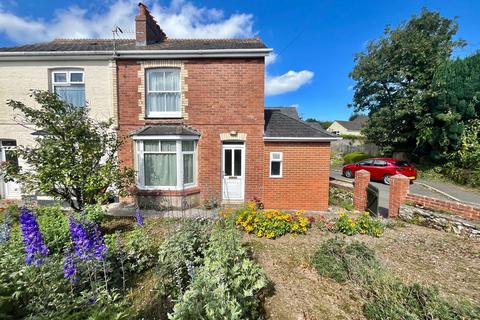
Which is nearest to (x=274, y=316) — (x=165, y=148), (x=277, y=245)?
(x=277, y=245)

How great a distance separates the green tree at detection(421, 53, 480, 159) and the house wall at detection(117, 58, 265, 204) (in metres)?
14.4

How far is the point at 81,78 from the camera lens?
866 centimetres

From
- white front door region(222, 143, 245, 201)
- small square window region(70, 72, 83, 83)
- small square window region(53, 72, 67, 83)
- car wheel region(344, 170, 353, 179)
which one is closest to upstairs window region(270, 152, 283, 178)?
white front door region(222, 143, 245, 201)

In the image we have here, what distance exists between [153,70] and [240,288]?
8405 mm

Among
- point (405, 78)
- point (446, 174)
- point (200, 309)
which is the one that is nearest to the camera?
point (200, 309)

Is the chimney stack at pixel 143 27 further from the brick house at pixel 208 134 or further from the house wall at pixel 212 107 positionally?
the house wall at pixel 212 107

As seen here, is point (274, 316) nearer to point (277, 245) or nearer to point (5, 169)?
point (277, 245)

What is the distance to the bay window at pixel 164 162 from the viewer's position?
8203mm

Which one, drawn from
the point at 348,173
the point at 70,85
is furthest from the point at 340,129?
the point at 70,85

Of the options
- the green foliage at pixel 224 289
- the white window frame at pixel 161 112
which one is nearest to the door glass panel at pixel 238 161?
the white window frame at pixel 161 112

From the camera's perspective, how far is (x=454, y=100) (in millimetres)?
14250

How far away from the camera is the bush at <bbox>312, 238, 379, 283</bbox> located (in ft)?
12.3

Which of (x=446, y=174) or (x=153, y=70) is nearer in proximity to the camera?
(x=153, y=70)

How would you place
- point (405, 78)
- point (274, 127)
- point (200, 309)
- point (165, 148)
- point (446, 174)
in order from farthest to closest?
point (405, 78)
point (446, 174)
point (274, 127)
point (165, 148)
point (200, 309)
